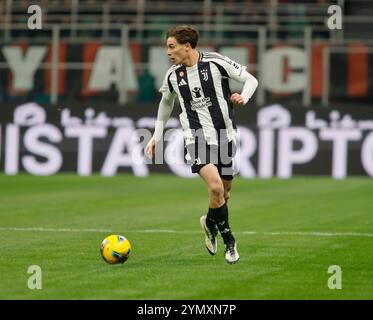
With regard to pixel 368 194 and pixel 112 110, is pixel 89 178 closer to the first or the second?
pixel 112 110

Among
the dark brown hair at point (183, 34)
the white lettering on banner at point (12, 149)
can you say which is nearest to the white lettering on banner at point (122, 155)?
the white lettering on banner at point (12, 149)

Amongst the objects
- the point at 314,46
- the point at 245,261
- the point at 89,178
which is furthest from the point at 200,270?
the point at 314,46

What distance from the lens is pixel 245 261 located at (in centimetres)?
1118

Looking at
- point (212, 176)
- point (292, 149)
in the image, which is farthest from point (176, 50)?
point (292, 149)

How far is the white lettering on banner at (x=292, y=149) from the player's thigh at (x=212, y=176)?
1348 cm

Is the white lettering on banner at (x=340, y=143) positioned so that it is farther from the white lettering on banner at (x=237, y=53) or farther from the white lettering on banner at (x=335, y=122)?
the white lettering on banner at (x=237, y=53)

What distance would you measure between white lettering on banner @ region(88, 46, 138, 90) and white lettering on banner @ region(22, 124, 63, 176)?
2.07 meters

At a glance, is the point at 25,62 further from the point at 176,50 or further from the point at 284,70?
the point at 176,50

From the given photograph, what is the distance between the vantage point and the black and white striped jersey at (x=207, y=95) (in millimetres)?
Answer: 11430

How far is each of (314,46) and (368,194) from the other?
7.06 meters

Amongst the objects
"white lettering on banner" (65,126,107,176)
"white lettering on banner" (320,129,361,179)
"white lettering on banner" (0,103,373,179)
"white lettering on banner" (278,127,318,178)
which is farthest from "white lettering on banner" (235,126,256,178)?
"white lettering on banner" (65,126,107,176)

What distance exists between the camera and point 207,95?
1149 cm
